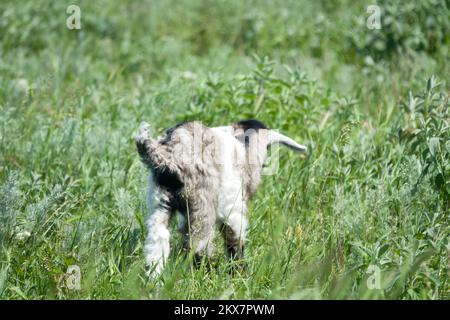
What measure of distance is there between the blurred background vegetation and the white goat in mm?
166

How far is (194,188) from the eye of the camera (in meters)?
4.47

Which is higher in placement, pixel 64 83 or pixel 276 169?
pixel 64 83

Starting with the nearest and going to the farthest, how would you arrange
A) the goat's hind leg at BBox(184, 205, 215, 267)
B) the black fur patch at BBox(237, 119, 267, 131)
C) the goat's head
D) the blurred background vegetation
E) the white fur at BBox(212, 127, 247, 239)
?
the blurred background vegetation, the goat's hind leg at BBox(184, 205, 215, 267), the white fur at BBox(212, 127, 247, 239), the goat's head, the black fur patch at BBox(237, 119, 267, 131)

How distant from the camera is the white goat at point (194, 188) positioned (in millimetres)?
4398

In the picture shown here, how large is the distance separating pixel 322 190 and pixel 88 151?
1.98 m

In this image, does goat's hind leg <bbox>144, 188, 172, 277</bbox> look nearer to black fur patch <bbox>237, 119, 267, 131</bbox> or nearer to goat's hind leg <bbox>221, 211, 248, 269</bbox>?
goat's hind leg <bbox>221, 211, 248, 269</bbox>

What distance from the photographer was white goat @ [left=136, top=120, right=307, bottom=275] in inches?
173

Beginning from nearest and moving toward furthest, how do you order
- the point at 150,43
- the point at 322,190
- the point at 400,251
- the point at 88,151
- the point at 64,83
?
the point at 400,251
the point at 322,190
the point at 88,151
the point at 64,83
the point at 150,43

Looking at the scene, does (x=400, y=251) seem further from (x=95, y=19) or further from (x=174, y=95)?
(x=95, y=19)

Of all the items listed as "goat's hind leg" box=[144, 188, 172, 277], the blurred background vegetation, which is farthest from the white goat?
the blurred background vegetation

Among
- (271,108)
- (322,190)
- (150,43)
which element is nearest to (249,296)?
(322,190)

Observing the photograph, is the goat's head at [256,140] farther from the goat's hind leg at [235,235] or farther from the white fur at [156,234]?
the white fur at [156,234]
